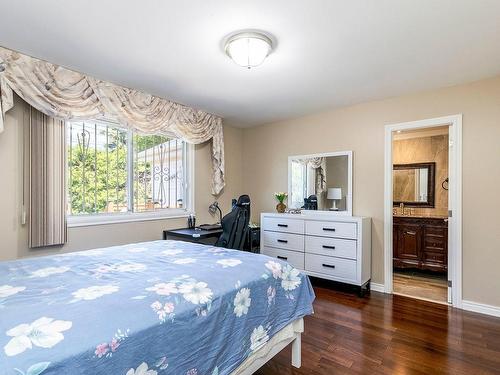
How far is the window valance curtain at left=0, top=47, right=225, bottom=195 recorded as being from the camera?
7.49 ft

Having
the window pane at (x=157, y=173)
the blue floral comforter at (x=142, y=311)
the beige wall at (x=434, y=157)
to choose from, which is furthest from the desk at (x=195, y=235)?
the beige wall at (x=434, y=157)

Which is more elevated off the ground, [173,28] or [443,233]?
[173,28]

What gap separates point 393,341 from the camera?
2223 mm

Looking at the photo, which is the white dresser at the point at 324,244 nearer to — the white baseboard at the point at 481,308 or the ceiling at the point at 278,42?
the white baseboard at the point at 481,308

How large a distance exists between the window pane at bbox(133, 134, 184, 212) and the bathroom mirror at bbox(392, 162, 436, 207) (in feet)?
11.2

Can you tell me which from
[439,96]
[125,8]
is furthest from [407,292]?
[125,8]

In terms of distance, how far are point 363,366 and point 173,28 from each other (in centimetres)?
272

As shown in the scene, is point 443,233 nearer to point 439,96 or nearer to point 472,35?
point 439,96

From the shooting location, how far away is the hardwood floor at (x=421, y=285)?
330 centimetres

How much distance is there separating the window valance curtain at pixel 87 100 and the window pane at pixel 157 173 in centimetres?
26

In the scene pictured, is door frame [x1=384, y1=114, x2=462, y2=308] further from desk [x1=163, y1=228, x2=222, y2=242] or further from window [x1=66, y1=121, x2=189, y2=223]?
window [x1=66, y1=121, x2=189, y2=223]

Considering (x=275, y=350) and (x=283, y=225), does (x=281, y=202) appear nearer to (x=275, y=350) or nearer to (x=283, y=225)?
(x=283, y=225)

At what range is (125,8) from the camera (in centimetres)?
176

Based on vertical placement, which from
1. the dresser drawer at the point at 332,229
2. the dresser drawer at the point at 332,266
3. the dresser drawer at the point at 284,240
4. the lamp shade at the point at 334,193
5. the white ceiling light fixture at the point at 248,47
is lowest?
the dresser drawer at the point at 332,266
